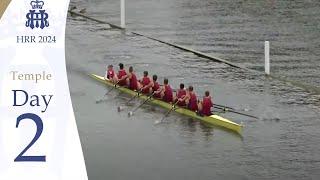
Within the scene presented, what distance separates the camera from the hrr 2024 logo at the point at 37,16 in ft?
19.9

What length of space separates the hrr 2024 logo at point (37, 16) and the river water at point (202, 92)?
10.9 m

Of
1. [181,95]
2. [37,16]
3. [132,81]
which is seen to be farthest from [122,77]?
[37,16]

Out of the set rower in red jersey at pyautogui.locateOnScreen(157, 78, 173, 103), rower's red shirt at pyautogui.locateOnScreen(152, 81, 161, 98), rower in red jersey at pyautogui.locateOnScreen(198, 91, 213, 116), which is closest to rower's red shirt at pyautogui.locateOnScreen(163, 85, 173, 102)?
rower in red jersey at pyautogui.locateOnScreen(157, 78, 173, 103)

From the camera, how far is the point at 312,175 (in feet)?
55.5

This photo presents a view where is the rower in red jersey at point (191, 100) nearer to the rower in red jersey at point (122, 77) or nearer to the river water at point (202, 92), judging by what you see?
the river water at point (202, 92)

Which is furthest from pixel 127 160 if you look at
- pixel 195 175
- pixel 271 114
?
pixel 271 114
